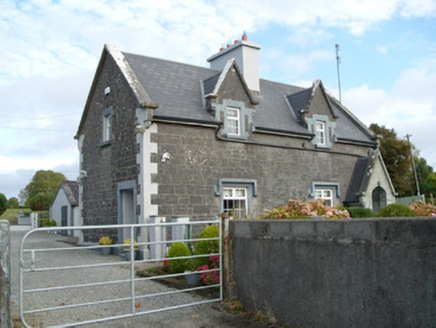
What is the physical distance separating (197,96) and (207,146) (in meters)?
2.43

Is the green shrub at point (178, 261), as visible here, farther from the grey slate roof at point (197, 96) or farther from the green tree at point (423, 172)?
the green tree at point (423, 172)

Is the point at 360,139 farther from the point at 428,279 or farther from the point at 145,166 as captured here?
the point at 428,279

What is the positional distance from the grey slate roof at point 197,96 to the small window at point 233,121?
2.76ft

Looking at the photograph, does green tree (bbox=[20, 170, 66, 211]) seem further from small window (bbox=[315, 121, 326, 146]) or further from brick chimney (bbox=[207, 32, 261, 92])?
small window (bbox=[315, 121, 326, 146])

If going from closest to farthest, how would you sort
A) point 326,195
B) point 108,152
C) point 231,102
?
point 231,102 < point 108,152 < point 326,195

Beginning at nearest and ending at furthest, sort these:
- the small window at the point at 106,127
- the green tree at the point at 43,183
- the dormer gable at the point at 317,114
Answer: the small window at the point at 106,127 → the dormer gable at the point at 317,114 → the green tree at the point at 43,183

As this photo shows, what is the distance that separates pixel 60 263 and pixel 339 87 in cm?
2895

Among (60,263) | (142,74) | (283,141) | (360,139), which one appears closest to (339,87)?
(360,139)

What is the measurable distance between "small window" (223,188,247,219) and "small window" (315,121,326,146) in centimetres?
524

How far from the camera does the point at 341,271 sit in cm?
568

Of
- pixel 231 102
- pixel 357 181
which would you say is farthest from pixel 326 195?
pixel 231 102

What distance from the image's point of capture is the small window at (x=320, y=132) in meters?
20.0

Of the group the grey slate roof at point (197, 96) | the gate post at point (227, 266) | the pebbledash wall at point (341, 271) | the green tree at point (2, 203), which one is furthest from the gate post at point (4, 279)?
the green tree at point (2, 203)

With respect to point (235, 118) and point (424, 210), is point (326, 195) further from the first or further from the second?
point (424, 210)
